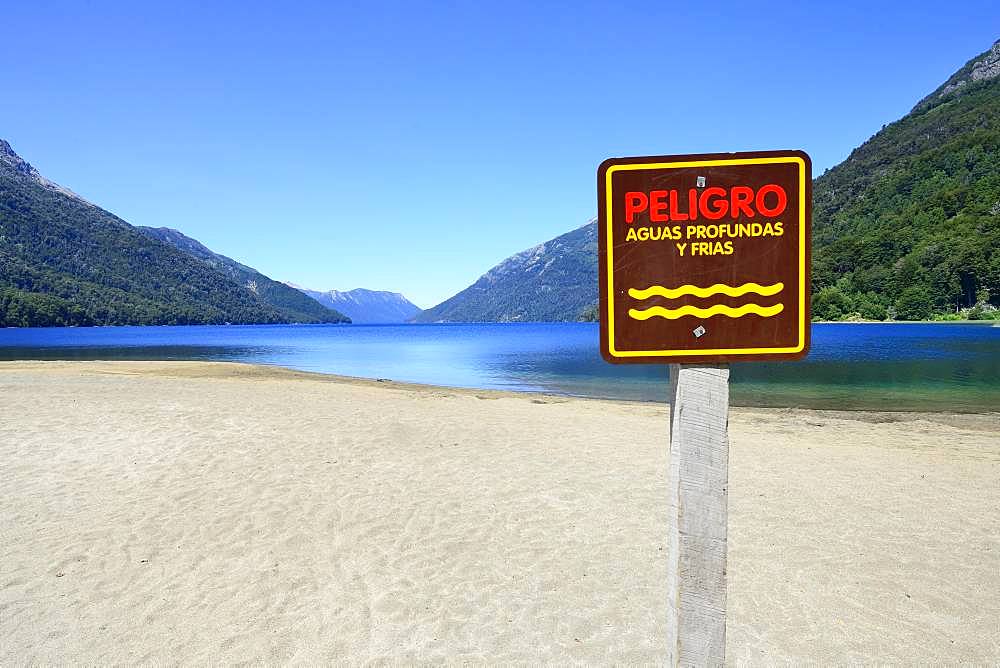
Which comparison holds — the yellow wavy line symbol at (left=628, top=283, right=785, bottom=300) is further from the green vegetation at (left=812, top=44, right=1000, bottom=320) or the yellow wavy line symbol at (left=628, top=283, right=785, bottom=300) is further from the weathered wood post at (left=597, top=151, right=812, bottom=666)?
the green vegetation at (left=812, top=44, right=1000, bottom=320)

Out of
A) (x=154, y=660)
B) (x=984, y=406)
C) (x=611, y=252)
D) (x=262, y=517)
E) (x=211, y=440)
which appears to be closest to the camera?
(x=611, y=252)

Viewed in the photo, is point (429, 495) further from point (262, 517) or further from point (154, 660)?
point (154, 660)

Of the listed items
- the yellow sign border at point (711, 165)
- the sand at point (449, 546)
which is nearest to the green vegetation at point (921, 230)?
the sand at point (449, 546)

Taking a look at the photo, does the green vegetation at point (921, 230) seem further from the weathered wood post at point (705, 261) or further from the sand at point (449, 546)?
the weathered wood post at point (705, 261)

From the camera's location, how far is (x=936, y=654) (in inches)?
163

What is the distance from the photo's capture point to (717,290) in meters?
2.05

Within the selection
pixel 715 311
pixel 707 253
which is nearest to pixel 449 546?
pixel 715 311

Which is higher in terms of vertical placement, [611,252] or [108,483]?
[611,252]

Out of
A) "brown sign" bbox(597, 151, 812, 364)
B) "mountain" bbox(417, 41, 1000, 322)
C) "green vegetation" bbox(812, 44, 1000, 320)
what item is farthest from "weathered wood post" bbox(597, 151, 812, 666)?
"green vegetation" bbox(812, 44, 1000, 320)

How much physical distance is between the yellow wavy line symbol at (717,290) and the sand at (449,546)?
3.15 meters

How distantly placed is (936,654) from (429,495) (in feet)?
18.1

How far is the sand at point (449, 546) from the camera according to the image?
14.0 ft

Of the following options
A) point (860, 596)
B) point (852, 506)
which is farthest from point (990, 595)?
point (852, 506)

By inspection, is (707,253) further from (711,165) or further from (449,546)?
(449,546)
